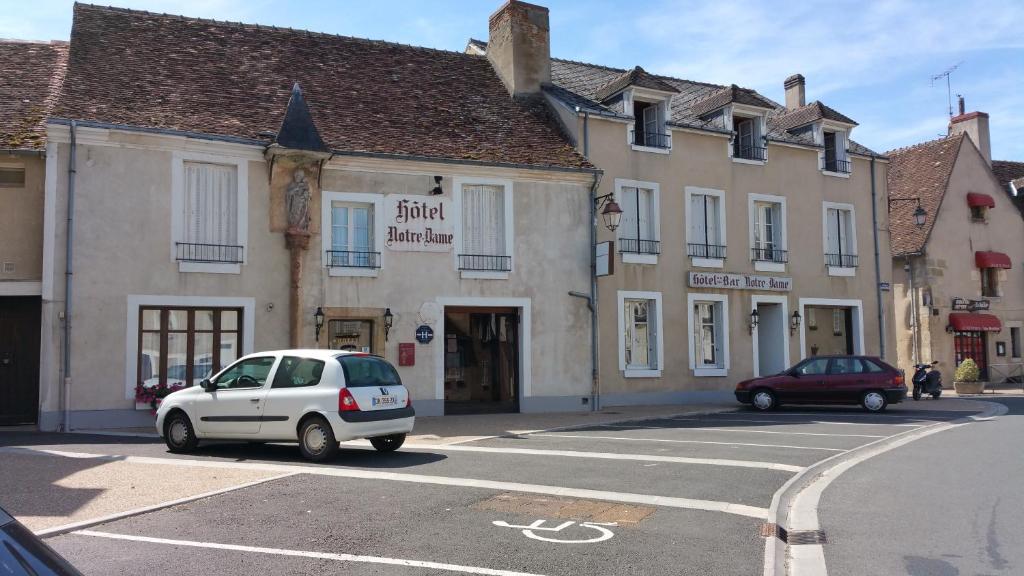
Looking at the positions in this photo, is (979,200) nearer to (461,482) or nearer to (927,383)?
(927,383)

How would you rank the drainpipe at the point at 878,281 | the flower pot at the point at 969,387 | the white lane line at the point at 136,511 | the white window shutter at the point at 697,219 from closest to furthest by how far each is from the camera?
the white lane line at the point at 136,511, the white window shutter at the point at 697,219, the drainpipe at the point at 878,281, the flower pot at the point at 969,387

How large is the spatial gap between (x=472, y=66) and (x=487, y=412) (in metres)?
9.62

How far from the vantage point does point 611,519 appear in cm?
765

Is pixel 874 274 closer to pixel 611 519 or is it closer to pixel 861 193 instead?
pixel 861 193

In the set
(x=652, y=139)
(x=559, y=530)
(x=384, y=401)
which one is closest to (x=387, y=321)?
(x=384, y=401)

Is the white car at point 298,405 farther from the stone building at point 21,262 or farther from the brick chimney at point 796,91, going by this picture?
the brick chimney at point 796,91

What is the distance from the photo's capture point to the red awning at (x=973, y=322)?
29.9 meters

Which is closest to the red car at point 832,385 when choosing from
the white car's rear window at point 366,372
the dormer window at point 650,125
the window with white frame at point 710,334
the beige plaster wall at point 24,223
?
the window with white frame at point 710,334

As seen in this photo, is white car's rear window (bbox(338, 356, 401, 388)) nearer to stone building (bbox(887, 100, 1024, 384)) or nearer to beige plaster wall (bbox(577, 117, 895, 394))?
beige plaster wall (bbox(577, 117, 895, 394))

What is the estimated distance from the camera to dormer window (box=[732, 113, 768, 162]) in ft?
76.9

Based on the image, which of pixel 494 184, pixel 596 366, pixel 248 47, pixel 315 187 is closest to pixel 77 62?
pixel 248 47

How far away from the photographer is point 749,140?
2367cm

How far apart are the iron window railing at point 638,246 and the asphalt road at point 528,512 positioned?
8.26 meters

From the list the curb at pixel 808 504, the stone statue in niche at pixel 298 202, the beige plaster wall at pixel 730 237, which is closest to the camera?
the curb at pixel 808 504
